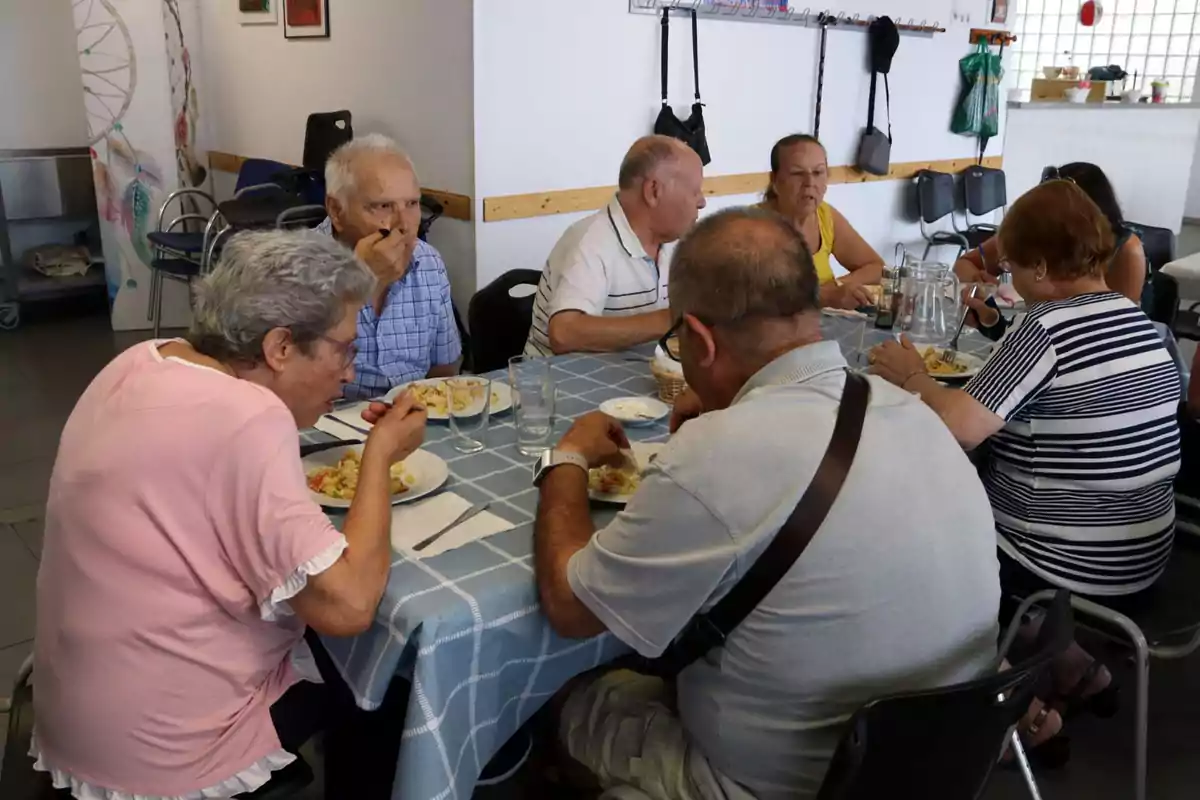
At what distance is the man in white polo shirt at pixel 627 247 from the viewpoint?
2543mm

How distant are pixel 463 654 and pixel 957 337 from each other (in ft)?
5.93

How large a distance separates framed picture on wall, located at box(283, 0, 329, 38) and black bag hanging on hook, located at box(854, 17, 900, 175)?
270cm

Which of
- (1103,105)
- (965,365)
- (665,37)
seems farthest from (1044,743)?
(1103,105)

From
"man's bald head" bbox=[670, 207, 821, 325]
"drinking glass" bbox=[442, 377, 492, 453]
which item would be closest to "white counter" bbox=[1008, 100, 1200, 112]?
"drinking glass" bbox=[442, 377, 492, 453]

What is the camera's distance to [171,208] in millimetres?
5469

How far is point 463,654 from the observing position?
124 cm

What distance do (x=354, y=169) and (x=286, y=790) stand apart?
1.53 meters

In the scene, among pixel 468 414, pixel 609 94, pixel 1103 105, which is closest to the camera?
pixel 468 414

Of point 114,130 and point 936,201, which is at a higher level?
point 114,130

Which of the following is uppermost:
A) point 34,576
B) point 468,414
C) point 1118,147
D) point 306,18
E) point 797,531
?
point 306,18

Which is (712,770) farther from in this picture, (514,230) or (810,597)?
(514,230)

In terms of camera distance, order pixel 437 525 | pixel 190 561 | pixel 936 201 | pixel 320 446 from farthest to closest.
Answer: pixel 936 201 < pixel 320 446 < pixel 437 525 < pixel 190 561

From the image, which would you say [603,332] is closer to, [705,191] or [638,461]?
[638,461]

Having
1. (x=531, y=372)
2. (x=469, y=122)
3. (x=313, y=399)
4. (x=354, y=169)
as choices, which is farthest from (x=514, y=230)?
(x=313, y=399)
